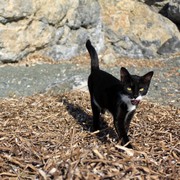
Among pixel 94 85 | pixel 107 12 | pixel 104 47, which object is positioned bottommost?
pixel 104 47

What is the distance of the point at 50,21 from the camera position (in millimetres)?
13430

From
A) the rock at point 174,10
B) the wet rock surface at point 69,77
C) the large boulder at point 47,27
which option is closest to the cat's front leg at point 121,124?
the wet rock surface at point 69,77

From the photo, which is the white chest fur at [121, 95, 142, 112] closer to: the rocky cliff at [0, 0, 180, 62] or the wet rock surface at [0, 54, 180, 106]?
the wet rock surface at [0, 54, 180, 106]

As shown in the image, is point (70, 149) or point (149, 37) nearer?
point (70, 149)

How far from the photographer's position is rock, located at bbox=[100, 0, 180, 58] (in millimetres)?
15992

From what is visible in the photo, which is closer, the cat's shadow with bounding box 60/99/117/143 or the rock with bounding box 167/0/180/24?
the cat's shadow with bounding box 60/99/117/143

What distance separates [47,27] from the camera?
44.0 ft

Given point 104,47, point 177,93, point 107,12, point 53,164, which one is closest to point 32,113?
point 53,164

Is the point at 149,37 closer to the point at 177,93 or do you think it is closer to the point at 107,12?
the point at 107,12

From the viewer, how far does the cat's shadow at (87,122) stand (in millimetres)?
5241

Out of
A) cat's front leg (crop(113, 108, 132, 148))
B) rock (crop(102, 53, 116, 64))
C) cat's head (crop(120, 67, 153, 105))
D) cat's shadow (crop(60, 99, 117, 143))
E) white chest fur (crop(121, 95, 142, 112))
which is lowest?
rock (crop(102, 53, 116, 64))

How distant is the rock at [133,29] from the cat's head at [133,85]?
11115 millimetres

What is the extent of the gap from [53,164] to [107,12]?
13.4 meters

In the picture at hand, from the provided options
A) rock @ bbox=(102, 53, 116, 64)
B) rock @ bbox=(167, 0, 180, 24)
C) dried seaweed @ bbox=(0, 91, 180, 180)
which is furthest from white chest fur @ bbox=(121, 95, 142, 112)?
rock @ bbox=(167, 0, 180, 24)
